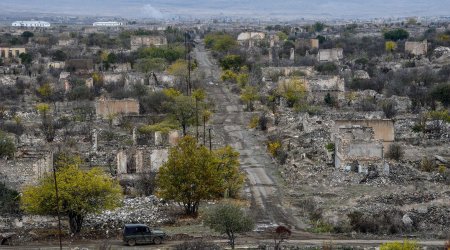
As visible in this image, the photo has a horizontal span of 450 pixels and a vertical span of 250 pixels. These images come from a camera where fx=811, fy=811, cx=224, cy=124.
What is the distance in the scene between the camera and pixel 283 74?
48.8m

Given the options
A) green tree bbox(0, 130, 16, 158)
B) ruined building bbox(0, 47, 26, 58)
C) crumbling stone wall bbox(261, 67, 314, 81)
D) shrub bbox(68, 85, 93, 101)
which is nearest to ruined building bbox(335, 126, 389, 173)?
green tree bbox(0, 130, 16, 158)

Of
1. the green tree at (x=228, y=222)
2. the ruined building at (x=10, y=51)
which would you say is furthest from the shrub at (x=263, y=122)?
the ruined building at (x=10, y=51)

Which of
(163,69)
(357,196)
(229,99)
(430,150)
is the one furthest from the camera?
(163,69)

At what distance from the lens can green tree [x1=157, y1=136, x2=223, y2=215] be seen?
21078 millimetres

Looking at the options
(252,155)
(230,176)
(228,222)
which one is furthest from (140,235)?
(252,155)

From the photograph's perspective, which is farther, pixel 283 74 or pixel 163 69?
pixel 163 69

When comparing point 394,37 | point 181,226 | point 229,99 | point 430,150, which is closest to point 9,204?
point 181,226

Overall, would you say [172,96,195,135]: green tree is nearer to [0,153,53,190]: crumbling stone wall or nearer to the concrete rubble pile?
[0,153,53,190]: crumbling stone wall

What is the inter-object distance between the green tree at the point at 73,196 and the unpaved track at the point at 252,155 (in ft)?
13.3

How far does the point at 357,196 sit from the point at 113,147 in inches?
417

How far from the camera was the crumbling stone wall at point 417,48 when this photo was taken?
6353cm

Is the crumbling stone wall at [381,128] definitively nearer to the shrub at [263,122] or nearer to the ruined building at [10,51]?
the shrub at [263,122]

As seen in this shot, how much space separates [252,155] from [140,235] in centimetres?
1205

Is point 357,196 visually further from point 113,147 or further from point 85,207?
point 113,147
